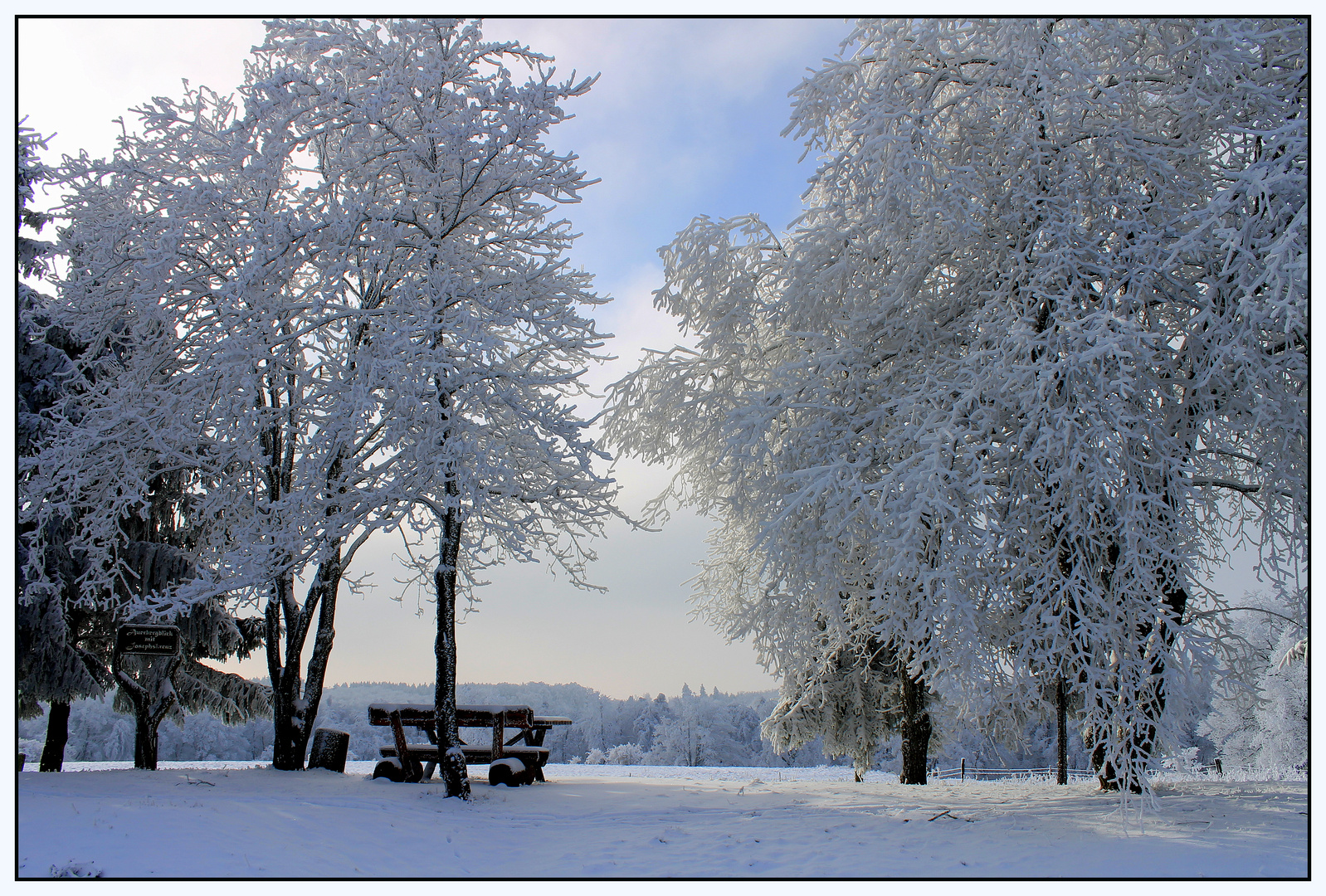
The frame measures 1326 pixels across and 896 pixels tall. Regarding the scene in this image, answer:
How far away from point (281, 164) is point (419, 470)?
227 inches

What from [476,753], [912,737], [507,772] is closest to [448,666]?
[507,772]

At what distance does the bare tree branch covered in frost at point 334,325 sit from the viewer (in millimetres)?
9898

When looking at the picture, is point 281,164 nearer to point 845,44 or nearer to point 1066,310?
point 845,44

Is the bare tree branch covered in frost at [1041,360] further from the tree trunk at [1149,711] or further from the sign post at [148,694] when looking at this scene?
the sign post at [148,694]

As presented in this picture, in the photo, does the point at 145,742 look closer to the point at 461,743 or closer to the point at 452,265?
the point at 461,743

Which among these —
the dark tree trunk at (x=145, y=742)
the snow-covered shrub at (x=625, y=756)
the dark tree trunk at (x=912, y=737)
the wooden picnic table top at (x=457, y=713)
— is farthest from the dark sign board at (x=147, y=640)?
the snow-covered shrub at (x=625, y=756)

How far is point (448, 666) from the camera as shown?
9953 mm

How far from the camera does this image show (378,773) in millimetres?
11398

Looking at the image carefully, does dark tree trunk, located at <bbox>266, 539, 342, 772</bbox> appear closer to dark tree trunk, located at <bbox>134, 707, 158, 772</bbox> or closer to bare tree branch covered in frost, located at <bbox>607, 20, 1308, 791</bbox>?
dark tree trunk, located at <bbox>134, 707, 158, 772</bbox>

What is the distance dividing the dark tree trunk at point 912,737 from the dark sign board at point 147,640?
12.4 metres

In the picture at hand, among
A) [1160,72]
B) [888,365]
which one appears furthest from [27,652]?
[1160,72]

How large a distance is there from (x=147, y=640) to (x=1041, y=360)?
40.3 ft

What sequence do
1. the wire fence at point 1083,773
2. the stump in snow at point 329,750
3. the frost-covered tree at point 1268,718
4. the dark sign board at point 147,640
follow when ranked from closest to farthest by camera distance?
the dark sign board at point 147,640, the stump in snow at point 329,750, the wire fence at point 1083,773, the frost-covered tree at point 1268,718
